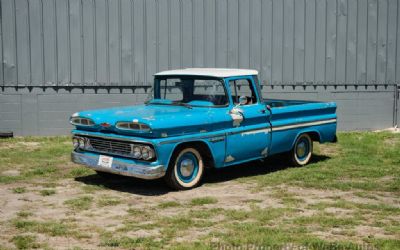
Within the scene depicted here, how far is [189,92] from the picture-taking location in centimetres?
847

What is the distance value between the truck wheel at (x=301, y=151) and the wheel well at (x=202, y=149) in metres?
1.99

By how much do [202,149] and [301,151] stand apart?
2.40m

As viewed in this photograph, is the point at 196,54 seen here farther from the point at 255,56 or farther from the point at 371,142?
the point at 371,142

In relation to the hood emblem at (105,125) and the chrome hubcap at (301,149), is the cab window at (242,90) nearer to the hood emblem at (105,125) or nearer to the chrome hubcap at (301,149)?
the chrome hubcap at (301,149)

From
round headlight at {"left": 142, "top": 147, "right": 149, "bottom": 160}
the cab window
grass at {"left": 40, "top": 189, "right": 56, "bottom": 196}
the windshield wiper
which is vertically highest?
the cab window

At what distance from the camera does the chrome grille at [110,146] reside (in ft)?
24.7

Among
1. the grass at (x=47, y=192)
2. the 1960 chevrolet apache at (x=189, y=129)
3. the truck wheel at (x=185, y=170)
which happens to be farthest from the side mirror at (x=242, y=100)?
the grass at (x=47, y=192)

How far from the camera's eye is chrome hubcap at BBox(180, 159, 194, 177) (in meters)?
7.77

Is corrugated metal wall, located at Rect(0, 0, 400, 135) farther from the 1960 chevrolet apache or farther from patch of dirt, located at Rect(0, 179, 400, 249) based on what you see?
patch of dirt, located at Rect(0, 179, 400, 249)

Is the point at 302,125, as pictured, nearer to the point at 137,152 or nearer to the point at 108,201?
the point at 137,152

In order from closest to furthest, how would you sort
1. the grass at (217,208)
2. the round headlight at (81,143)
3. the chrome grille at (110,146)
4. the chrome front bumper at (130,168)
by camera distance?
1. the grass at (217,208)
2. the chrome front bumper at (130,168)
3. the chrome grille at (110,146)
4. the round headlight at (81,143)

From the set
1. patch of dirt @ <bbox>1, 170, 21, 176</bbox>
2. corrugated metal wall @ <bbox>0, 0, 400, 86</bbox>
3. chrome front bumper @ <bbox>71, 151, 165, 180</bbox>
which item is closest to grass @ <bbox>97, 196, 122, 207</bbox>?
chrome front bumper @ <bbox>71, 151, 165, 180</bbox>

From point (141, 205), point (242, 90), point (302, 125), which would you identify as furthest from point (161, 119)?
point (302, 125)

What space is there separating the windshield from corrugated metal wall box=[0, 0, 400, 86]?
402 cm
